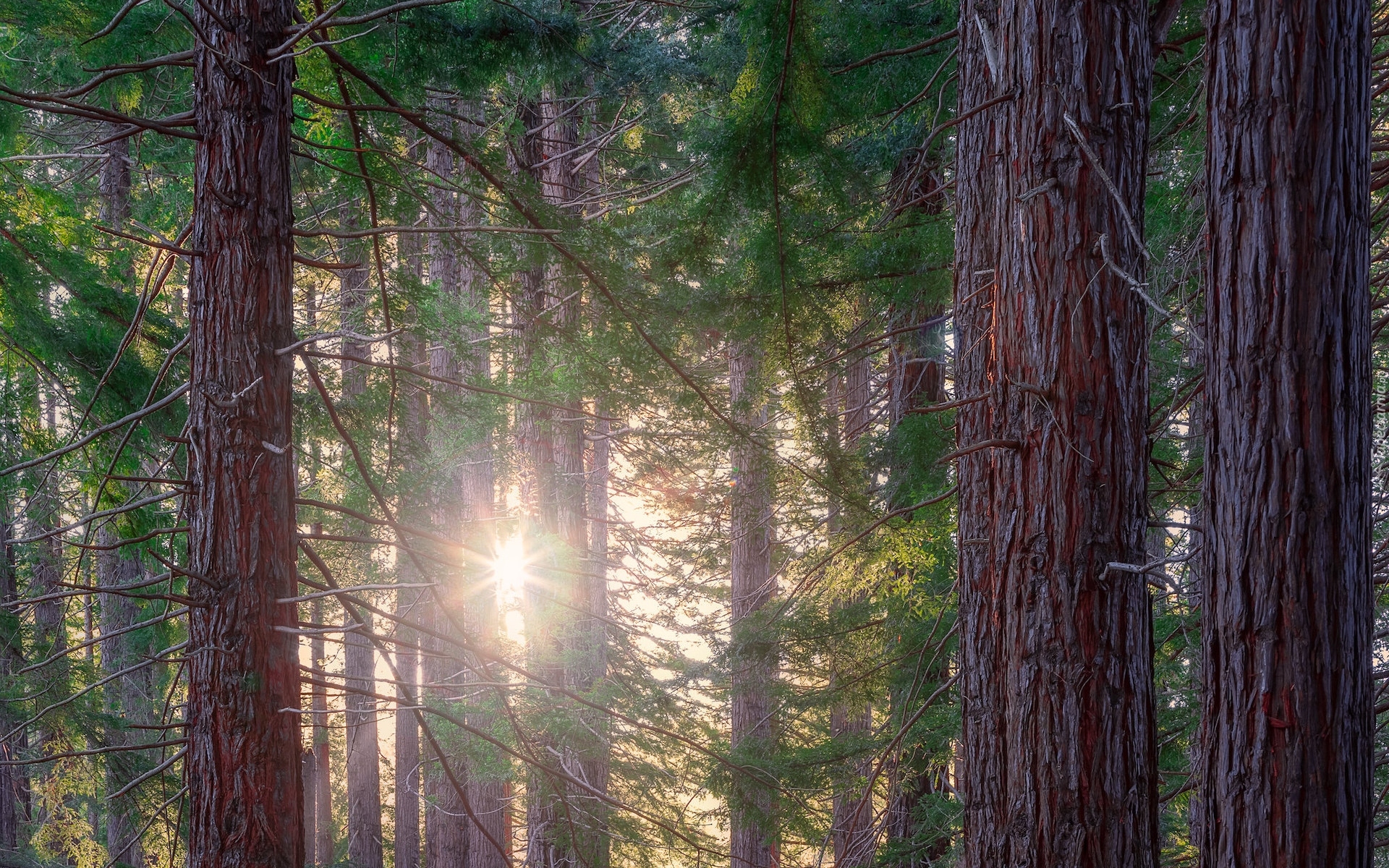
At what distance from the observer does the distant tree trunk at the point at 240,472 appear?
2992 millimetres

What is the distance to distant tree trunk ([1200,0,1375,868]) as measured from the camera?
223 cm

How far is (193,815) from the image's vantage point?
9.86ft

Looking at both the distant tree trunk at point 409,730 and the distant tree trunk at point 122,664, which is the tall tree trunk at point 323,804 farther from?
the distant tree trunk at point 122,664

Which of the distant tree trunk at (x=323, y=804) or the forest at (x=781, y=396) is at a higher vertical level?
the forest at (x=781, y=396)

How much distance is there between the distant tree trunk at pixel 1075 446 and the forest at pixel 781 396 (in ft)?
0.05

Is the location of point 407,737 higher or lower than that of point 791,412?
lower

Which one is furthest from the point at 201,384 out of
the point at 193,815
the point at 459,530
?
the point at 459,530

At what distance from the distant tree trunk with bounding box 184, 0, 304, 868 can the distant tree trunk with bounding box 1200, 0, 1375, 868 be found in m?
3.13

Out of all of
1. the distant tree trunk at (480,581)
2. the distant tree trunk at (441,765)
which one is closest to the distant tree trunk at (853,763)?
the distant tree trunk at (480,581)

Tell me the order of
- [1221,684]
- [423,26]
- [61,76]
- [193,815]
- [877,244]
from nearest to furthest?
1. [1221,684]
2. [193,815]
3. [423,26]
4. [877,244]
5. [61,76]

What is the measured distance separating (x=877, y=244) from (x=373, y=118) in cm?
343

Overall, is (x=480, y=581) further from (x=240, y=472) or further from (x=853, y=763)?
(x=240, y=472)

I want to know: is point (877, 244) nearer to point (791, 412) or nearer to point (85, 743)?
point (791, 412)

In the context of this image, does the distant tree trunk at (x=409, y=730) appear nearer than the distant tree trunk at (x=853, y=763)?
No
